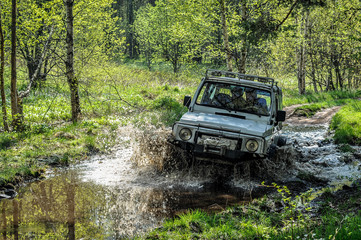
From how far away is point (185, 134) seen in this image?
6.51 meters

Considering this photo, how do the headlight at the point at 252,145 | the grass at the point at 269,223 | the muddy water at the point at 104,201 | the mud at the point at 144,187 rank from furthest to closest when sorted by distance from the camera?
the headlight at the point at 252,145
the mud at the point at 144,187
the muddy water at the point at 104,201
the grass at the point at 269,223

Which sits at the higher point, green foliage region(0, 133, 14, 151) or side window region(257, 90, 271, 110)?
side window region(257, 90, 271, 110)

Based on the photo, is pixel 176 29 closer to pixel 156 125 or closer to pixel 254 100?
pixel 156 125

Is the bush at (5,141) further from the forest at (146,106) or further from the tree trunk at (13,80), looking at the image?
the tree trunk at (13,80)

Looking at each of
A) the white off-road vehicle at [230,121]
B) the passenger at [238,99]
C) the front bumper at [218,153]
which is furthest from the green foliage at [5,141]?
the passenger at [238,99]

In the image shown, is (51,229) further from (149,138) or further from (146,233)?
(149,138)

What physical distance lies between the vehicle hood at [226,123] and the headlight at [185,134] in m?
0.17

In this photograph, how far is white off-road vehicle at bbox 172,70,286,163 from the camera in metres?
6.27

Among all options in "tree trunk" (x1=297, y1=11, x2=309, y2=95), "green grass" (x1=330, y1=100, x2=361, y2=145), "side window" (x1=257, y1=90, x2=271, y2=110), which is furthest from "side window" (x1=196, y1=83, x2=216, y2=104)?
"tree trunk" (x1=297, y1=11, x2=309, y2=95)

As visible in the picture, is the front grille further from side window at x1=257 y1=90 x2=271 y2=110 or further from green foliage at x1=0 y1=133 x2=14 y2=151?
green foliage at x1=0 y1=133 x2=14 y2=151

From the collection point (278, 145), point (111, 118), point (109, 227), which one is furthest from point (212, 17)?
point (109, 227)

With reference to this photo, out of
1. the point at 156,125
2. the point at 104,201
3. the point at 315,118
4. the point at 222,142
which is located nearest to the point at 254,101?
the point at 222,142

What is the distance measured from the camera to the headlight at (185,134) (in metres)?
6.48

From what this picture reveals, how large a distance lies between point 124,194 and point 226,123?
2.36m
